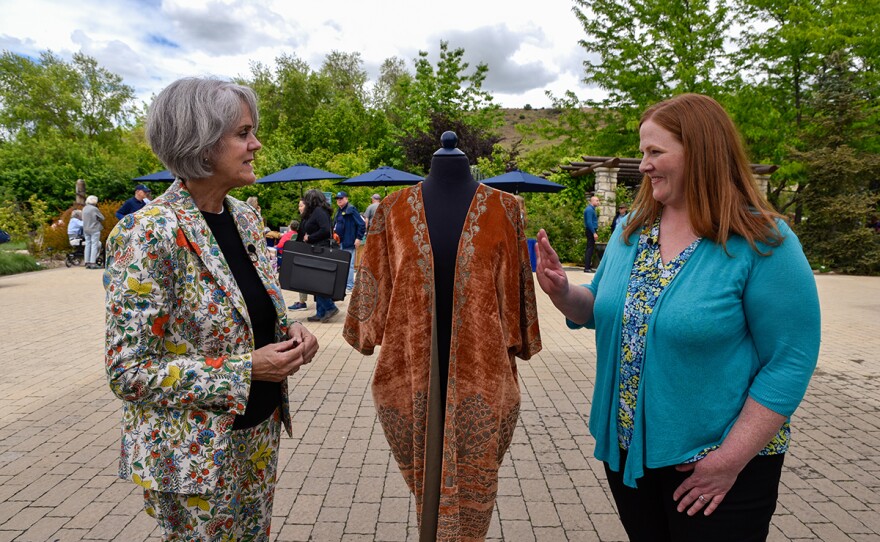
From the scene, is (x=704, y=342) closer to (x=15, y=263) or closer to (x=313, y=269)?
(x=313, y=269)

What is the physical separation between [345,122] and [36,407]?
33.8 meters

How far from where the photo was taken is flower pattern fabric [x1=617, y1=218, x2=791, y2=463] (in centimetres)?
164

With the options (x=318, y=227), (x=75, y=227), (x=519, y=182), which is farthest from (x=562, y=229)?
(x=75, y=227)

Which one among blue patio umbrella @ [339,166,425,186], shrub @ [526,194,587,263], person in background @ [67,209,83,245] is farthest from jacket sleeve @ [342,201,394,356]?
person in background @ [67,209,83,245]

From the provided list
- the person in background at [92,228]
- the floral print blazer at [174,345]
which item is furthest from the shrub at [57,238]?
the floral print blazer at [174,345]

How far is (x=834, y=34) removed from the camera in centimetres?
1745

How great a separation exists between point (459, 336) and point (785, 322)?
3.13 ft

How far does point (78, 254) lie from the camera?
16328 millimetres

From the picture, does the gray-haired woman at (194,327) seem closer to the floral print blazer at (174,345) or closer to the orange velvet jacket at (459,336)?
the floral print blazer at (174,345)

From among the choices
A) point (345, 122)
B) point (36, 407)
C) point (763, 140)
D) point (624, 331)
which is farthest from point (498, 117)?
point (624, 331)

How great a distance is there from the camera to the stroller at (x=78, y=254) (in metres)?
15.7

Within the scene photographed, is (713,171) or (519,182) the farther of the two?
(519,182)

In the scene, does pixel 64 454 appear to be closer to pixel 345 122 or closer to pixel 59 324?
pixel 59 324

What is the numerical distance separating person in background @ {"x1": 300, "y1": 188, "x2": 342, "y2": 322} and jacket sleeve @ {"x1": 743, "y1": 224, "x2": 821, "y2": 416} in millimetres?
7288
